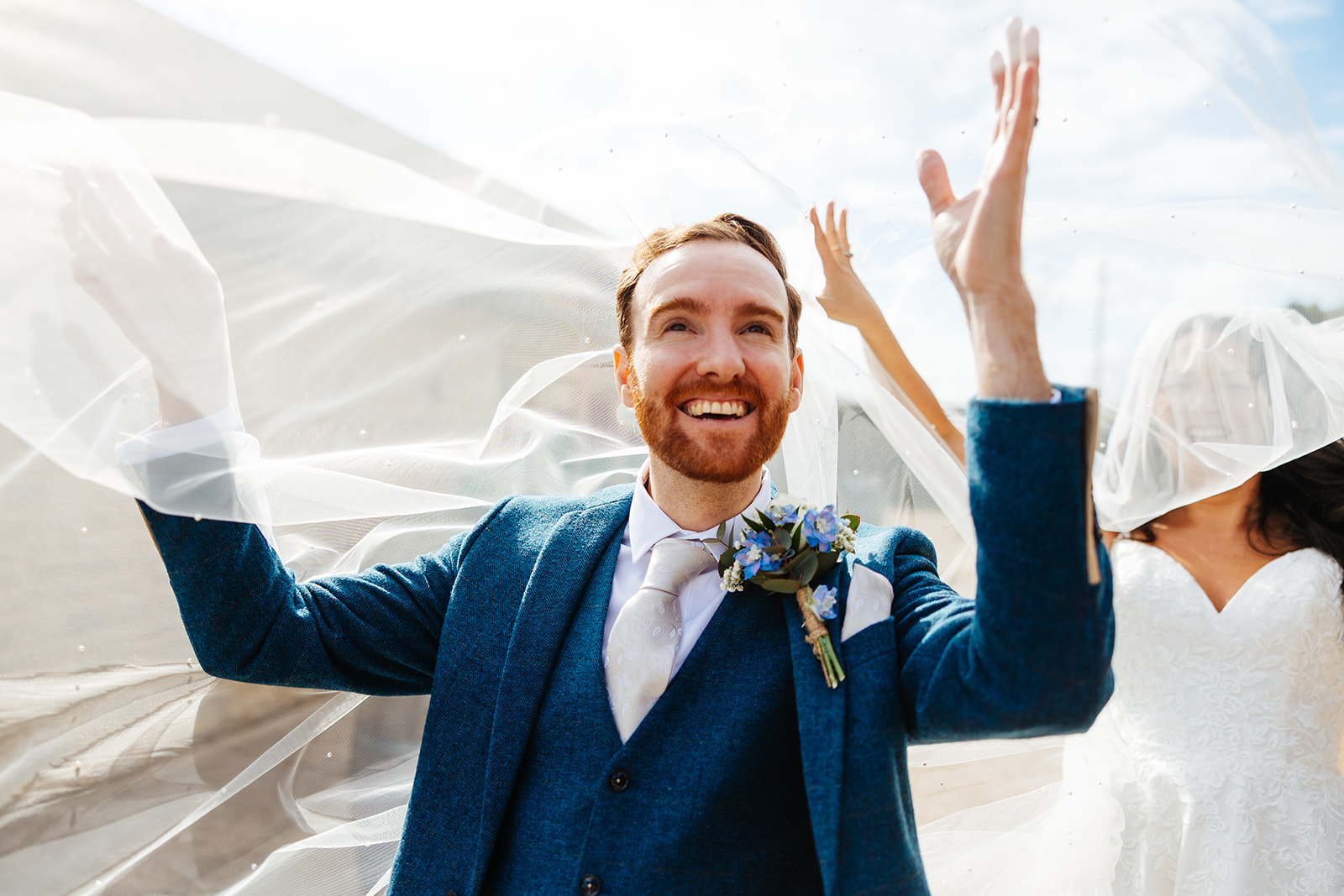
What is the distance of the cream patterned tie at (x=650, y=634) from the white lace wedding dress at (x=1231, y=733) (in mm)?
1641

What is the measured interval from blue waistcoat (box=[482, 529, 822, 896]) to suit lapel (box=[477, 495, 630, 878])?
4 centimetres

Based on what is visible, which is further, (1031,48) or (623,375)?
(623,375)

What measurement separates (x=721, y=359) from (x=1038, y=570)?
75 centimetres

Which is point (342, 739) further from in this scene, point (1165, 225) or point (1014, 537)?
point (1165, 225)

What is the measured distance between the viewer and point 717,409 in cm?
171

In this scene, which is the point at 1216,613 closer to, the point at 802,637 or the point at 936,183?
the point at 802,637

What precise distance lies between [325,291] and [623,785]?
3.37 ft

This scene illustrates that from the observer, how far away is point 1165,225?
173cm

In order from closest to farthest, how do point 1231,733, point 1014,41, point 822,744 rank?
point 1014,41
point 822,744
point 1231,733

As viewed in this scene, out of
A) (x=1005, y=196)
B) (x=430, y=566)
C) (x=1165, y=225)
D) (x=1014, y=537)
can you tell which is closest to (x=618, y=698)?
A: (x=430, y=566)

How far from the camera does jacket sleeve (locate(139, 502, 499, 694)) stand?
5.01 feet

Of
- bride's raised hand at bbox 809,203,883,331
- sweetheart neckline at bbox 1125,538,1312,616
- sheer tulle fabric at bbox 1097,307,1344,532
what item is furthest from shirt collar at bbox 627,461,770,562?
sweetheart neckline at bbox 1125,538,1312,616

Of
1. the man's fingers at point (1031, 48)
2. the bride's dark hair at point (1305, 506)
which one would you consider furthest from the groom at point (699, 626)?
the bride's dark hair at point (1305, 506)

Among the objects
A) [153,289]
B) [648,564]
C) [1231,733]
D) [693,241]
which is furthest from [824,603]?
[1231,733]
